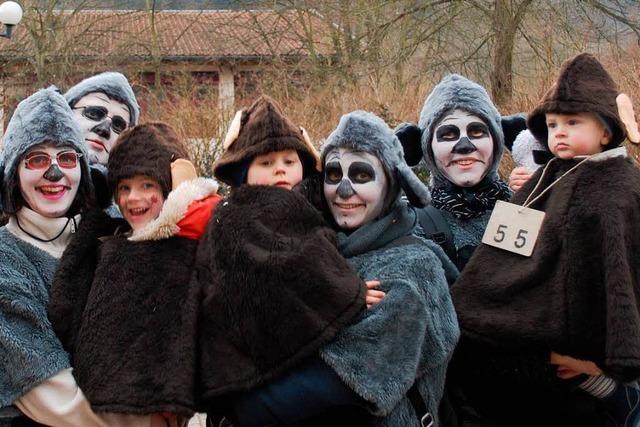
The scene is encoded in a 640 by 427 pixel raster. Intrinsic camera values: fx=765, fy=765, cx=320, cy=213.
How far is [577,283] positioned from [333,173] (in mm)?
915

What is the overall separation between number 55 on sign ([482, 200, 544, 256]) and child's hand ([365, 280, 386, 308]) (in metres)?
0.56

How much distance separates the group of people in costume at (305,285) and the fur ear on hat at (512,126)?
507 mm

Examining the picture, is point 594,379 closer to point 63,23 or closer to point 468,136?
point 468,136

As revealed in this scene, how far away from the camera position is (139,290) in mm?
2451

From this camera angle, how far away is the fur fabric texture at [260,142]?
2.62 metres

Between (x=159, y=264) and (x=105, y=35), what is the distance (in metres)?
16.6

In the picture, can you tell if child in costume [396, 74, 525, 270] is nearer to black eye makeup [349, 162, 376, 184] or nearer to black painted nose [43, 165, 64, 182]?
black eye makeup [349, 162, 376, 184]

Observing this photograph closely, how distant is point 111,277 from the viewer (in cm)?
249

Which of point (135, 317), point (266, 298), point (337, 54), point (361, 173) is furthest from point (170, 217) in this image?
point (337, 54)

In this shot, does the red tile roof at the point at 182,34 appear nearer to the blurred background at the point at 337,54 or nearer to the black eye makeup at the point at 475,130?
→ the blurred background at the point at 337,54

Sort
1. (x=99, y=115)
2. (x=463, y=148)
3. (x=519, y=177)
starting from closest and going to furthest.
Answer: (x=463, y=148)
(x=519, y=177)
(x=99, y=115)

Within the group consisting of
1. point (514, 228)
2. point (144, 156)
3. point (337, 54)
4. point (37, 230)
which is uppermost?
point (337, 54)

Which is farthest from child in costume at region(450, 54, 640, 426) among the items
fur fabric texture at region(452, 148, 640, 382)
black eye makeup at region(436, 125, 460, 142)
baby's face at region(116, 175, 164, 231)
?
baby's face at region(116, 175, 164, 231)

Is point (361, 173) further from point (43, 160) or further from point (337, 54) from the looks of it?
point (337, 54)
